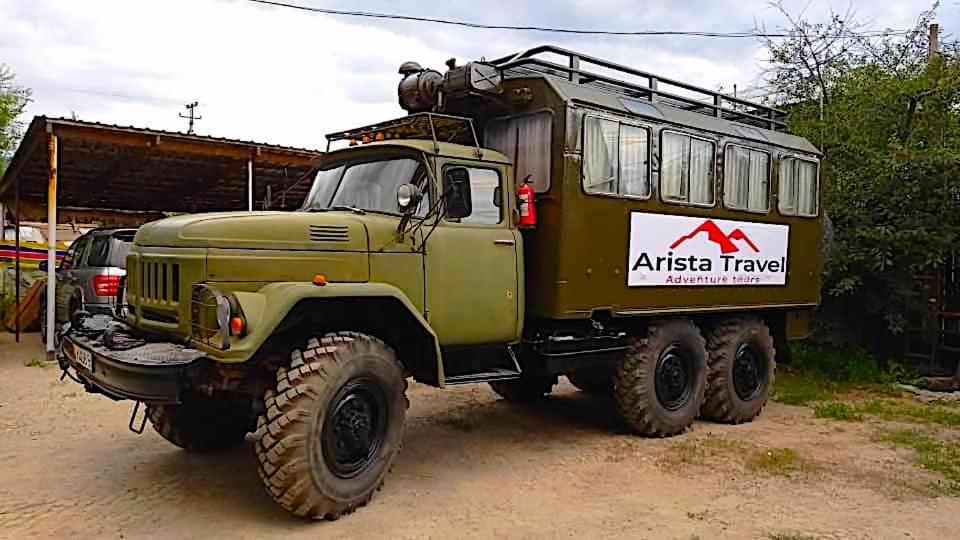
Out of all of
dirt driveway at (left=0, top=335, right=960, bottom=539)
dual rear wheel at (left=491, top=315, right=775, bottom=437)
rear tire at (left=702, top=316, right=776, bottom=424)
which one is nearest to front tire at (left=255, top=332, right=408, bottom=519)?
dirt driveway at (left=0, top=335, right=960, bottom=539)

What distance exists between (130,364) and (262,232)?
1.04 metres

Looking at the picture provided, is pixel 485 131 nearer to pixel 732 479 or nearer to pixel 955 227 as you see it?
pixel 732 479

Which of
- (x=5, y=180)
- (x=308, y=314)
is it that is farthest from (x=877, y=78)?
(x=5, y=180)

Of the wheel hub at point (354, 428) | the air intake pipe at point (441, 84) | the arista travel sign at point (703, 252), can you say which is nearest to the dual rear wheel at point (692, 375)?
the arista travel sign at point (703, 252)

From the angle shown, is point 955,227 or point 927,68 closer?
point 955,227

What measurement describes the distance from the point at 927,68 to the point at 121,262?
10.4 m

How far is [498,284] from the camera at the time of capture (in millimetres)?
5918

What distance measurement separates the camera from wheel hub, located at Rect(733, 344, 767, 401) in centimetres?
791

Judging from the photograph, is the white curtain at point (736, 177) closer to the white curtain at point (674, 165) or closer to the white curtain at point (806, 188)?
the white curtain at point (674, 165)

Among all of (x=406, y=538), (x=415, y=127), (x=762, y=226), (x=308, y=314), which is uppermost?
(x=415, y=127)

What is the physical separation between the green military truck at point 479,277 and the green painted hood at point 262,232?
2 centimetres

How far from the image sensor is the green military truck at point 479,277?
185 inches

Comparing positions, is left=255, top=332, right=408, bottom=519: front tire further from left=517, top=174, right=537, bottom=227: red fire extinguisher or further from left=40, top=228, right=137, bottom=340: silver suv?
left=40, top=228, right=137, bottom=340: silver suv

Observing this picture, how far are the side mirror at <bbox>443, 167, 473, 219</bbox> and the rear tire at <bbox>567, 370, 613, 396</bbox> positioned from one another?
81.5 inches
